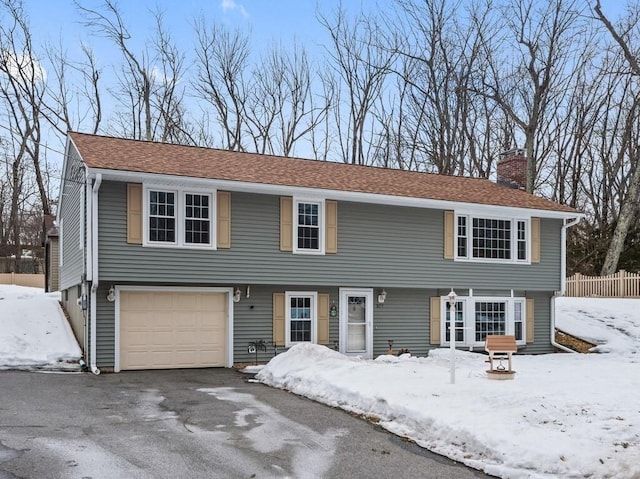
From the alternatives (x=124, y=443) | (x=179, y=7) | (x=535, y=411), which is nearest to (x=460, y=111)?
(x=179, y=7)

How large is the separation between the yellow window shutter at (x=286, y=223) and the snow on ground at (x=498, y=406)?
122 inches

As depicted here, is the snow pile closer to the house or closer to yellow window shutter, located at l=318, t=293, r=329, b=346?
the house

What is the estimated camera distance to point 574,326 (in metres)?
20.7

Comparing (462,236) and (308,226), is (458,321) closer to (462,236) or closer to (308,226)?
(462,236)

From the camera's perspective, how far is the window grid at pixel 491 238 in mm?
17688

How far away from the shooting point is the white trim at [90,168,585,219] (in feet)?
44.3

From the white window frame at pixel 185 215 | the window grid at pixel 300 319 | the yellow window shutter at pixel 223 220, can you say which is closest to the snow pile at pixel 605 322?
the window grid at pixel 300 319

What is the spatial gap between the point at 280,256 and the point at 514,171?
1038 centimetres

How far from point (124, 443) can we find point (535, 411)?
504cm

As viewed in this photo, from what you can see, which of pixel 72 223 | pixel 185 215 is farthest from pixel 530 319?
pixel 72 223

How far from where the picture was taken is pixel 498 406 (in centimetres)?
828

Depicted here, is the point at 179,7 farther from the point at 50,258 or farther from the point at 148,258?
the point at 148,258

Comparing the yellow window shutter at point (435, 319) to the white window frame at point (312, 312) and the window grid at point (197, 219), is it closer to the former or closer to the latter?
the white window frame at point (312, 312)

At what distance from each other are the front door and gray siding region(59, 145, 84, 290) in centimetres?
658
